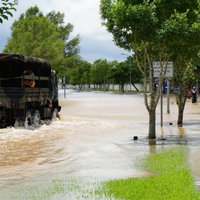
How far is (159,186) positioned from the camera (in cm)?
888

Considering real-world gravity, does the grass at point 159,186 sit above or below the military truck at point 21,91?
below

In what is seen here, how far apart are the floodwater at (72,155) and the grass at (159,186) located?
0.31 metres

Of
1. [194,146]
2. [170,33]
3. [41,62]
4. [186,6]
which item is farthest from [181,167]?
[41,62]

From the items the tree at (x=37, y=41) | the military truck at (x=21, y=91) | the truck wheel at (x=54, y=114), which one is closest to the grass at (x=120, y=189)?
the military truck at (x=21, y=91)

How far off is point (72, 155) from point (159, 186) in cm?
510

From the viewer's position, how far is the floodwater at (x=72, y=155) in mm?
9453

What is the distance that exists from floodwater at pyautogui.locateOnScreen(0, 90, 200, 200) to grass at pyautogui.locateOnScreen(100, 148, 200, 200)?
0.31m

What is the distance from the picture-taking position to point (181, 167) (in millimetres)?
11031

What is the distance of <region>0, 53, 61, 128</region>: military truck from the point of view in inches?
798

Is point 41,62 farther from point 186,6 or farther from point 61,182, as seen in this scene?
point 61,182

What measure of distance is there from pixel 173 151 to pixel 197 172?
3.39 m

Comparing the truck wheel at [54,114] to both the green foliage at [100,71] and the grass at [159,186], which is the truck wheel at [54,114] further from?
the green foliage at [100,71]

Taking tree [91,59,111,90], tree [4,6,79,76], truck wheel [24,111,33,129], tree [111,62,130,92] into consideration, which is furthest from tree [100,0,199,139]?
tree [91,59,111,90]

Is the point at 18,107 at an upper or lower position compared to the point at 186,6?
lower
